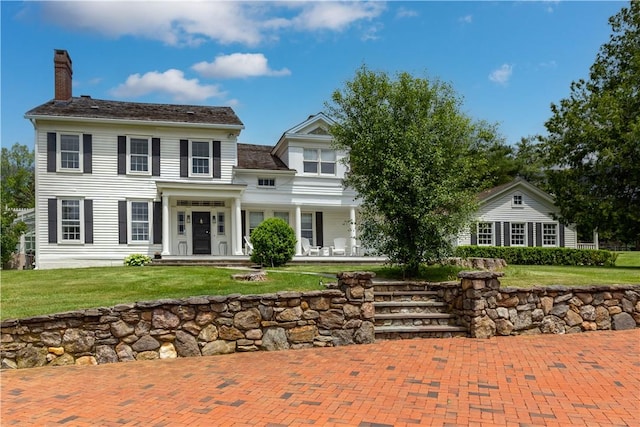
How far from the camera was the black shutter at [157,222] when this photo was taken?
1912cm

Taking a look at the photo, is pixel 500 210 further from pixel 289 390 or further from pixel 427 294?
pixel 289 390

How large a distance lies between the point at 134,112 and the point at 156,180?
3.33m

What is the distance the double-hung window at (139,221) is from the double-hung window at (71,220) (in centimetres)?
202

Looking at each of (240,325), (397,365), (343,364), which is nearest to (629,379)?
(397,365)

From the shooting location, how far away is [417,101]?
1240 cm

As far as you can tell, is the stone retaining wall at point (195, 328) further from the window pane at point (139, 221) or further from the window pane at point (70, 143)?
the window pane at point (70, 143)

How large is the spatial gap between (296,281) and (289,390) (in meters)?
5.15

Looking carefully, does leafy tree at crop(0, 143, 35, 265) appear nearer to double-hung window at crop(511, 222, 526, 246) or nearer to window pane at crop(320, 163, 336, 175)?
window pane at crop(320, 163, 336, 175)

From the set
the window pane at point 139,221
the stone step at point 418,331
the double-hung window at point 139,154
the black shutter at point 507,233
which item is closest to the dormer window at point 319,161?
the double-hung window at point 139,154

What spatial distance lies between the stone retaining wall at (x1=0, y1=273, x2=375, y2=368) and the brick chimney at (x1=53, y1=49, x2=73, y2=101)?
54.8 feet

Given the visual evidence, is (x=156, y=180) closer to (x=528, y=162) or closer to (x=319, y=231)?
(x=319, y=231)

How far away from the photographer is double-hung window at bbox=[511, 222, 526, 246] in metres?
26.2

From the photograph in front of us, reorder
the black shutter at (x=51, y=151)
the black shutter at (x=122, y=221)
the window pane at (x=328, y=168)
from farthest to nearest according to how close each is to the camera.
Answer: the window pane at (x=328, y=168)
the black shutter at (x=122, y=221)
the black shutter at (x=51, y=151)

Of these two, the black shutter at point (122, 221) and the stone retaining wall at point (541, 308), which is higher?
the black shutter at point (122, 221)
